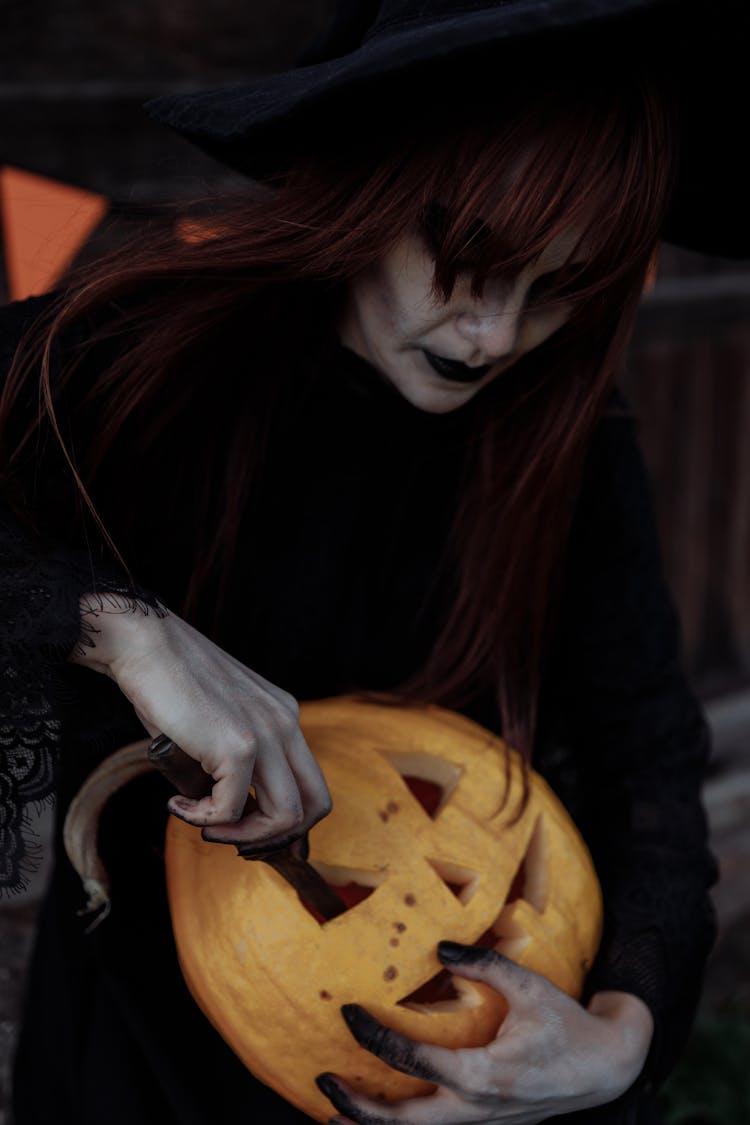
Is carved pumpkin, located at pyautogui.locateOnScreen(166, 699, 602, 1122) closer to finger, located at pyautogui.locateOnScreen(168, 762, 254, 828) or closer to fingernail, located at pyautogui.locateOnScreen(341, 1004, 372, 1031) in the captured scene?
fingernail, located at pyautogui.locateOnScreen(341, 1004, 372, 1031)

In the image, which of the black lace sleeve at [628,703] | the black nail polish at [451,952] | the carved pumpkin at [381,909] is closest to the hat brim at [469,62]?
the black lace sleeve at [628,703]

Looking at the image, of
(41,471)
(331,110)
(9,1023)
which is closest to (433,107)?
(331,110)

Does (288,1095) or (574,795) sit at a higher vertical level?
(574,795)

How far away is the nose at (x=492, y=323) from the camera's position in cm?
101

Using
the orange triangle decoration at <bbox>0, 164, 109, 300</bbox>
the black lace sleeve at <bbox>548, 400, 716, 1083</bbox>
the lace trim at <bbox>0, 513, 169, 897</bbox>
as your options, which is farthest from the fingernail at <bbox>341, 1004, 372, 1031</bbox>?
the orange triangle decoration at <bbox>0, 164, 109, 300</bbox>

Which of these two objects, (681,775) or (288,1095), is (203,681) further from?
(681,775)

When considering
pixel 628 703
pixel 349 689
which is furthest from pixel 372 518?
pixel 628 703

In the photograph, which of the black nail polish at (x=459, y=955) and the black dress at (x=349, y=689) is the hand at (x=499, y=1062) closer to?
the black nail polish at (x=459, y=955)

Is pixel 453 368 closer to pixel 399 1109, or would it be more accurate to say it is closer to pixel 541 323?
pixel 541 323

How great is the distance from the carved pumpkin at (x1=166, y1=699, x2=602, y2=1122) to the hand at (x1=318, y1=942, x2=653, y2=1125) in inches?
1.3

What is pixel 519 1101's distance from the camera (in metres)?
1.03

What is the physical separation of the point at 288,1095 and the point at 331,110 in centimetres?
100

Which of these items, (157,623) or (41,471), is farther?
(41,471)

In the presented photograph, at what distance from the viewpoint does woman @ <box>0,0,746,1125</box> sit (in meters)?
0.90
